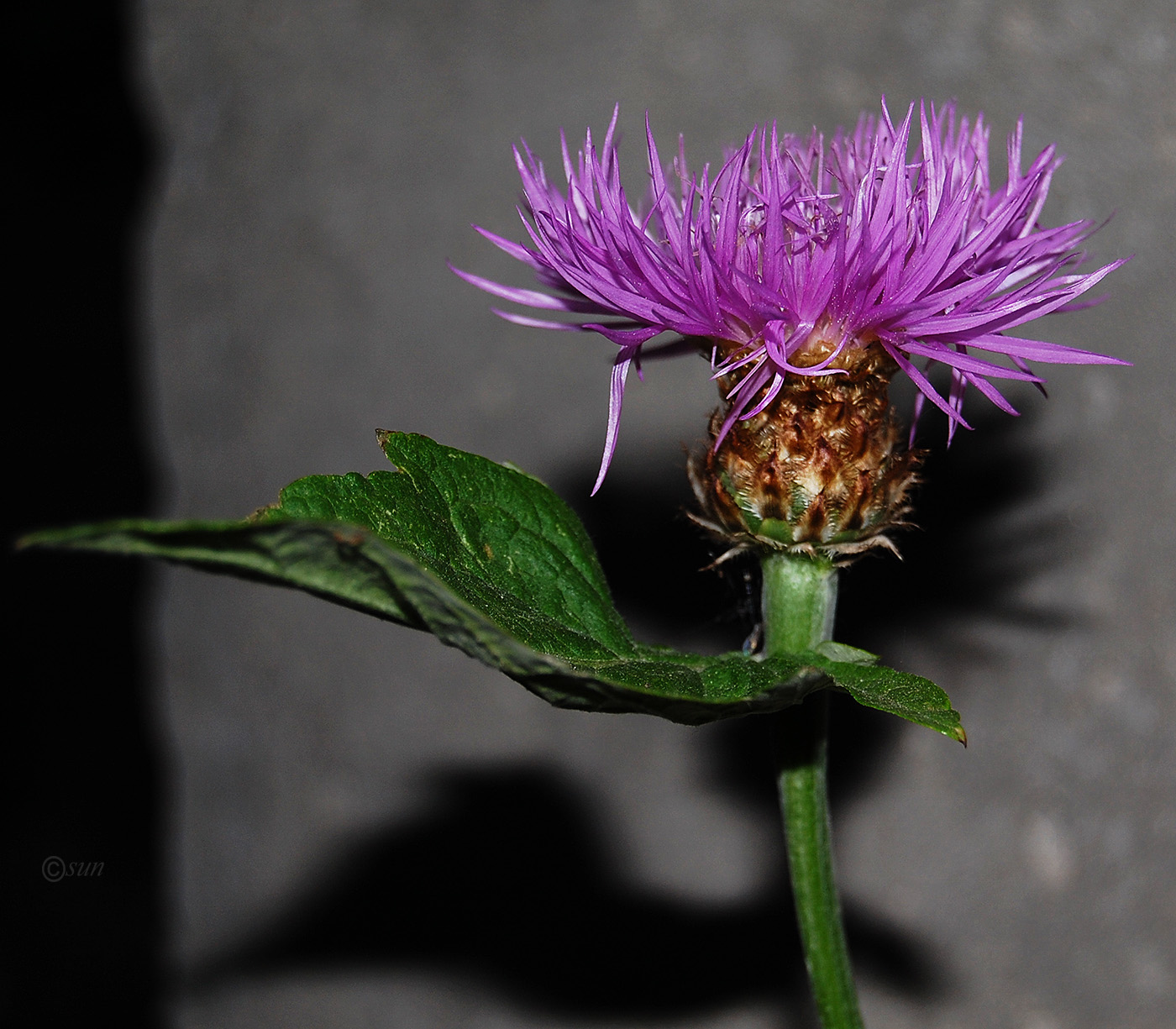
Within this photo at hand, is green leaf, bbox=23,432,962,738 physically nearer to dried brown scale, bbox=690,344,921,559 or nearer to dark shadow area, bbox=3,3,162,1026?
dried brown scale, bbox=690,344,921,559

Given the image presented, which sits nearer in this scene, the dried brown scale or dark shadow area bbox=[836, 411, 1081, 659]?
the dried brown scale

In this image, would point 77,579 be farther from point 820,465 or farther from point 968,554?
point 820,465

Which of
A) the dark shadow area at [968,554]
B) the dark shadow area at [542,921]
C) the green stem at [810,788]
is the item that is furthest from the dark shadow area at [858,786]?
the green stem at [810,788]

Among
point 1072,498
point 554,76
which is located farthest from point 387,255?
point 1072,498

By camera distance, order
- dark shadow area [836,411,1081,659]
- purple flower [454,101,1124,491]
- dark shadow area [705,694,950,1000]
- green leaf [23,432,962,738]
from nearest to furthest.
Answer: green leaf [23,432,962,738] → purple flower [454,101,1124,491] → dark shadow area [836,411,1081,659] → dark shadow area [705,694,950,1000]

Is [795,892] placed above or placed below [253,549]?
below

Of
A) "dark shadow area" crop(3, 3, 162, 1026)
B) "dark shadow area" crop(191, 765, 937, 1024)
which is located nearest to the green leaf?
"dark shadow area" crop(191, 765, 937, 1024)

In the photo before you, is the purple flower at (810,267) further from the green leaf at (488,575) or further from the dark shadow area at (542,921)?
the dark shadow area at (542,921)

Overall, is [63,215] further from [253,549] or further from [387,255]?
[253,549]
